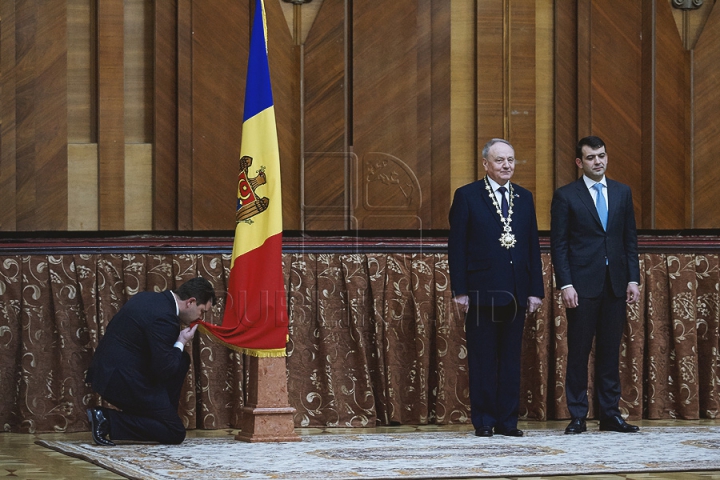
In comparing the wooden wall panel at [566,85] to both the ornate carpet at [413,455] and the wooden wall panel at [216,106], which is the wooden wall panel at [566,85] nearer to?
the wooden wall panel at [216,106]

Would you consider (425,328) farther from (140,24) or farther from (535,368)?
(140,24)

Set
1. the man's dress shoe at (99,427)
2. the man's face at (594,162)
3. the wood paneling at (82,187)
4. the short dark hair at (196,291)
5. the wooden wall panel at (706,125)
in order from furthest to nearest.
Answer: the wooden wall panel at (706,125), the wood paneling at (82,187), the man's face at (594,162), the short dark hair at (196,291), the man's dress shoe at (99,427)

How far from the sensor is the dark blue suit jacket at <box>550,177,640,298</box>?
17.9ft

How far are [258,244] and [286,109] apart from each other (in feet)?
5.52

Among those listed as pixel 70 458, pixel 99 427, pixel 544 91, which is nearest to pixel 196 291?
pixel 99 427

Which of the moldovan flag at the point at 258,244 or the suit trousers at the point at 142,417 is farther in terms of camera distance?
the moldovan flag at the point at 258,244

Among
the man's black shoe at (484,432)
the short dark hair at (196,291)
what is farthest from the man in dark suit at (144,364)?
the man's black shoe at (484,432)

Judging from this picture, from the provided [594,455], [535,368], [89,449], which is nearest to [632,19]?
[535,368]

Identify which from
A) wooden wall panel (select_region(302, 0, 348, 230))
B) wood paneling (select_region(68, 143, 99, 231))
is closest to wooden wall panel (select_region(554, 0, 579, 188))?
wooden wall panel (select_region(302, 0, 348, 230))

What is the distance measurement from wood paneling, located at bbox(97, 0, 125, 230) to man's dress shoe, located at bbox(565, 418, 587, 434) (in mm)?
2635

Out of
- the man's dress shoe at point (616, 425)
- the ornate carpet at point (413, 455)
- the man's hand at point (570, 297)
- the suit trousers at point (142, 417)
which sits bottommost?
the ornate carpet at point (413, 455)

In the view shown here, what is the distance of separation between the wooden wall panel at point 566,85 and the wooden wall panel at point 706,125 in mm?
732

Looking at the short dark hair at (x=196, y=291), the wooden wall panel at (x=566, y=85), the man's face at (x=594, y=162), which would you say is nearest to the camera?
the short dark hair at (x=196, y=291)

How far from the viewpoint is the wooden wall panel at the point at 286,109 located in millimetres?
6773
